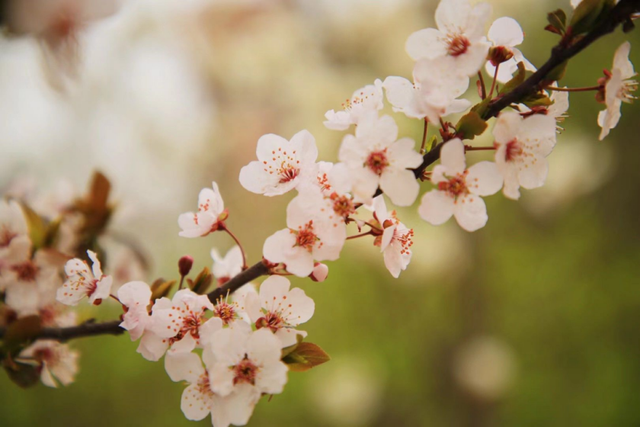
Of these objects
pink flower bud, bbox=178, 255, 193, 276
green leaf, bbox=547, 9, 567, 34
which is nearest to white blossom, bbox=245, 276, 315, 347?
pink flower bud, bbox=178, 255, 193, 276

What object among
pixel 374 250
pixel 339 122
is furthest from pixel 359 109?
pixel 374 250

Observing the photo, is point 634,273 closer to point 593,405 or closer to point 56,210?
point 593,405

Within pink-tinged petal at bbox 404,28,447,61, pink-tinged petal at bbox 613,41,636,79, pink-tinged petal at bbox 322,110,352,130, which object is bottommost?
pink-tinged petal at bbox 322,110,352,130

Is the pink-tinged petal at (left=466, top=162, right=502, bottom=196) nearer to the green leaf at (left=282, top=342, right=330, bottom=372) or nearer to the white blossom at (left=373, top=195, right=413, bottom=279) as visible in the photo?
the white blossom at (left=373, top=195, right=413, bottom=279)

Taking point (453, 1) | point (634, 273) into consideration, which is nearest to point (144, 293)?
point (453, 1)

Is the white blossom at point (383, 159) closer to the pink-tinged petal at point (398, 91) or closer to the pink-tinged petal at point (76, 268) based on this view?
the pink-tinged petal at point (398, 91)

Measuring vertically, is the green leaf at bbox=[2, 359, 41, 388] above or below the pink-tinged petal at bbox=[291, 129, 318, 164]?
below

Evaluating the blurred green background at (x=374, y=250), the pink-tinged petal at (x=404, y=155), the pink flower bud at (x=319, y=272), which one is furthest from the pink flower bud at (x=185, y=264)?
the blurred green background at (x=374, y=250)
